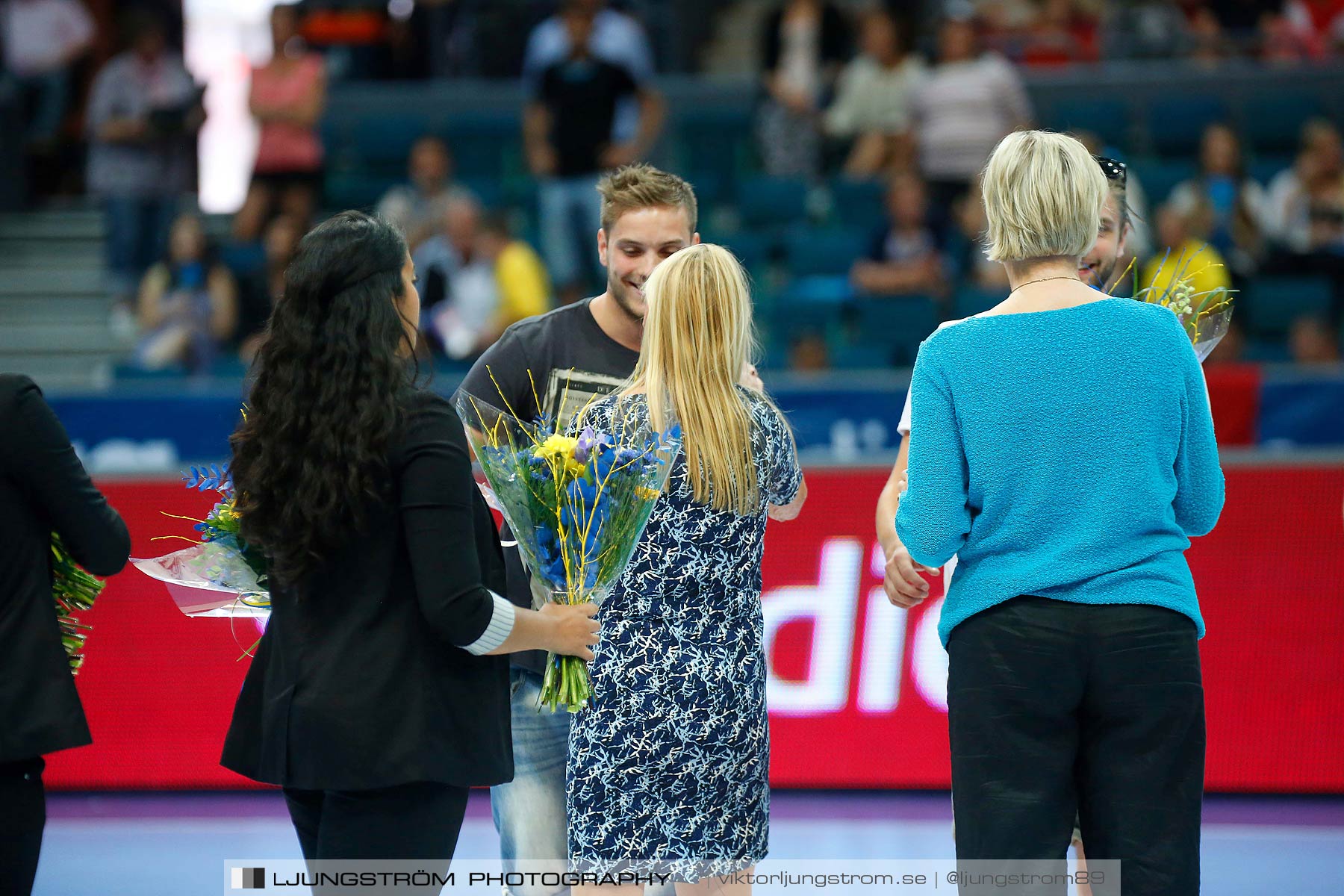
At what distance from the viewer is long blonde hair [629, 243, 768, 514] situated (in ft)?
9.38

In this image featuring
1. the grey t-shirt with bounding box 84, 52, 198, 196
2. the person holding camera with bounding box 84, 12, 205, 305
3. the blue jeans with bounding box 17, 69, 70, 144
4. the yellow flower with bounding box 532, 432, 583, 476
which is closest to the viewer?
the yellow flower with bounding box 532, 432, 583, 476

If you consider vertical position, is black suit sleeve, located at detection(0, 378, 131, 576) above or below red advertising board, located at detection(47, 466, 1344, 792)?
above

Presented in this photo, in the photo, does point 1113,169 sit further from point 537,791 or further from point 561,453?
point 537,791

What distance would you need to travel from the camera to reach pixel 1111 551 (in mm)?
2465

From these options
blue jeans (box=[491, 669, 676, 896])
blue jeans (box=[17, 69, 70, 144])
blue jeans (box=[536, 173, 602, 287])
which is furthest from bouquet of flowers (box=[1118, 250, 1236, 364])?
blue jeans (box=[17, 69, 70, 144])

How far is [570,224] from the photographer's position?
1005cm

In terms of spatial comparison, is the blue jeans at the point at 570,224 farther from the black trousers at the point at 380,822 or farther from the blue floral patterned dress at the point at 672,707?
the black trousers at the point at 380,822

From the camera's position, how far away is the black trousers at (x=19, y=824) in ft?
8.75

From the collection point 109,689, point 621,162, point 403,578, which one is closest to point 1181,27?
point 621,162

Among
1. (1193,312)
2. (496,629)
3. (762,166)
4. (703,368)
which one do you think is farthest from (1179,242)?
(496,629)

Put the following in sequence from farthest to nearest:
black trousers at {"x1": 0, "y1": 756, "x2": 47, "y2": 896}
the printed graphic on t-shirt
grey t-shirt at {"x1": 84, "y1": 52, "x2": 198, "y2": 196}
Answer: grey t-shirt at {"x1": 84, "y1": 52, "x2": 198, "y2": 196} → the printed graphic on t-shirt → black trousers at {"x1": 0, "y1": 756, "x2": 47, "y2": 896}

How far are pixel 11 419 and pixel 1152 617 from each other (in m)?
2.08

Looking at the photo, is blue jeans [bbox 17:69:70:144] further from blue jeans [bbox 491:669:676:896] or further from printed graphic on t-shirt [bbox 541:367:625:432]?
blue jeans [bbox 491:669:676:896]

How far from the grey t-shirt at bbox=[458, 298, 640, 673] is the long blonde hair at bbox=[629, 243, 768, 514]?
550 mm
